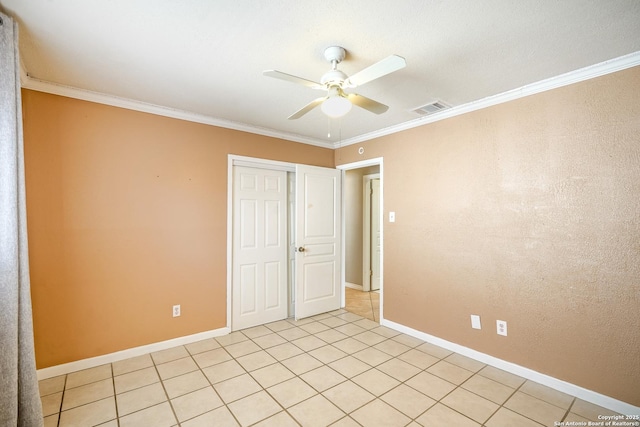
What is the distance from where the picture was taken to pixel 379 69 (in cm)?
162

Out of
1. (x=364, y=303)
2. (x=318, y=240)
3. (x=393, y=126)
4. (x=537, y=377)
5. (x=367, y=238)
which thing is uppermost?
(x=393, y=126)

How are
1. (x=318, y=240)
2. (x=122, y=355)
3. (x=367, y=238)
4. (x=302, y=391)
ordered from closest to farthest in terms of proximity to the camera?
(x=302, y=391) → (x=122, y=355) → (x=318, y=240) → (x=367, y=238)

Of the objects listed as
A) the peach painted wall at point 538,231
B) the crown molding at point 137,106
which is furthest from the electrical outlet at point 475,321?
the crown molding at point 137,106

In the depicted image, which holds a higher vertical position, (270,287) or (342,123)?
(342,123)

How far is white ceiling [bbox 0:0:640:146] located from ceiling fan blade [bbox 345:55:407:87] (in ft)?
0.91

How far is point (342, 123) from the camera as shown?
3480mm

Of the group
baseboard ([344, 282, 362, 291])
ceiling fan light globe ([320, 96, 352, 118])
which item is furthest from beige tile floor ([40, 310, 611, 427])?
baseboard ([344, 282, 362, 291])

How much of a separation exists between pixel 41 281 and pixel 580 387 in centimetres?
441

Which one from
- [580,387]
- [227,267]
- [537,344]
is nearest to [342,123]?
[227,267]

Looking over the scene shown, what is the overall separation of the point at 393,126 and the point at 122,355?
149 inches

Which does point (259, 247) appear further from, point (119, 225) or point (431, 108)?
point (431, 108)

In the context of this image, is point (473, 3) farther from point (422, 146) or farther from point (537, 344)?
point (537, 344)

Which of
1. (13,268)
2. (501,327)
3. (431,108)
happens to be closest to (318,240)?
(431,108)

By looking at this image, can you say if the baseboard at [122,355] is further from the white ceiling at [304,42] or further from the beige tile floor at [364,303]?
the white ceiling at [304,42]
